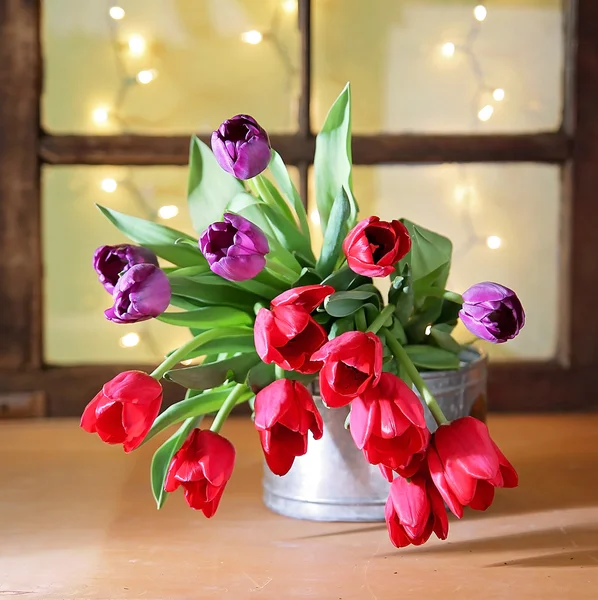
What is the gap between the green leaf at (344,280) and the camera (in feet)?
1.81

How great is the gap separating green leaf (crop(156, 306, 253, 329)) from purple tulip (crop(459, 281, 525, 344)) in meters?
0.19

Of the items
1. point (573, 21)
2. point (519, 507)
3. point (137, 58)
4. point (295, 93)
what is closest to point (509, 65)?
point (573, 21)

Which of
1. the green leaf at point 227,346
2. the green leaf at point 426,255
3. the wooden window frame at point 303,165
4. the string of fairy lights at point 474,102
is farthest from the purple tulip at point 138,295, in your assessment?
the string of fairy lights at point 474,102

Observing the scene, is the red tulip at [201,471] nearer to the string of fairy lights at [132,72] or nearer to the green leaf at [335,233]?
the green leaf at [335,233]

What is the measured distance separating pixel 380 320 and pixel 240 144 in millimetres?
152

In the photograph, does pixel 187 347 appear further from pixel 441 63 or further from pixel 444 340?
pixel 441 63

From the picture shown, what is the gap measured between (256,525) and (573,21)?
779mm

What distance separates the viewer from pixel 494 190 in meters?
1.02

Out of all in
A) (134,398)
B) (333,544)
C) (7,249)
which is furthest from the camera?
(7,249)

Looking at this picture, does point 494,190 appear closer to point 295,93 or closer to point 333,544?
point 295,93

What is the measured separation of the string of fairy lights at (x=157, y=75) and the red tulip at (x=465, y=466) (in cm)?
59

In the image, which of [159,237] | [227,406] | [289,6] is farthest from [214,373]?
[289,6]

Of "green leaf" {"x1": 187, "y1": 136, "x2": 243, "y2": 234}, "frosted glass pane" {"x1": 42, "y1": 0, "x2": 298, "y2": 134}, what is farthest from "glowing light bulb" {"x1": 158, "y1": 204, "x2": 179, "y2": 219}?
"green leaf" {"x1": 187, "y1": 136, "x2": 243, "y2": 234}

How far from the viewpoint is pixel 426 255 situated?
1.98 feet
